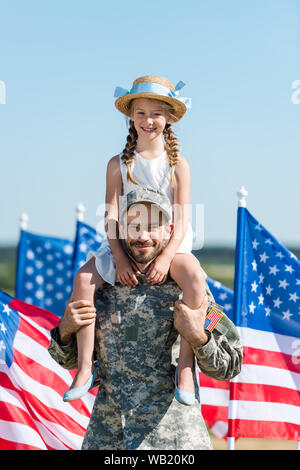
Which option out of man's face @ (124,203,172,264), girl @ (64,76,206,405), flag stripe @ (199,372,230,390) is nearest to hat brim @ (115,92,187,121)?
girl @ (64,76,206,405)

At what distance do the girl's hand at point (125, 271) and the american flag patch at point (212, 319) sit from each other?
0.42 meters

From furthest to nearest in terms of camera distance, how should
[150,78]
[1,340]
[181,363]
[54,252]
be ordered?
[54,252] → [1,340] → [150,78] → [181,363]

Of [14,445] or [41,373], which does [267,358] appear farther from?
[14,445]

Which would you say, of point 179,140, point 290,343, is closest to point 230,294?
point 290,343

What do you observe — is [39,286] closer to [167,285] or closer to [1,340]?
[1,340]

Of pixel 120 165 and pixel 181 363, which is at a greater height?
pixel 120 165

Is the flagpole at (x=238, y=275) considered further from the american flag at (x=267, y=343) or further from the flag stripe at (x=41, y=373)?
the flag stripe at (x=41, y=373)

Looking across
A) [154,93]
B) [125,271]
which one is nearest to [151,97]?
[154,93]

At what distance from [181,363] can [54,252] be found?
6857mm

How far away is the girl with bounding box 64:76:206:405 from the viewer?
370 centimetres

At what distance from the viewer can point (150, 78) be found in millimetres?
4035

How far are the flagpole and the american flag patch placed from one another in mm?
2598

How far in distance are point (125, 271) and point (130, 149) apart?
0.78 m

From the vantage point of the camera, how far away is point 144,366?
3760 mm
